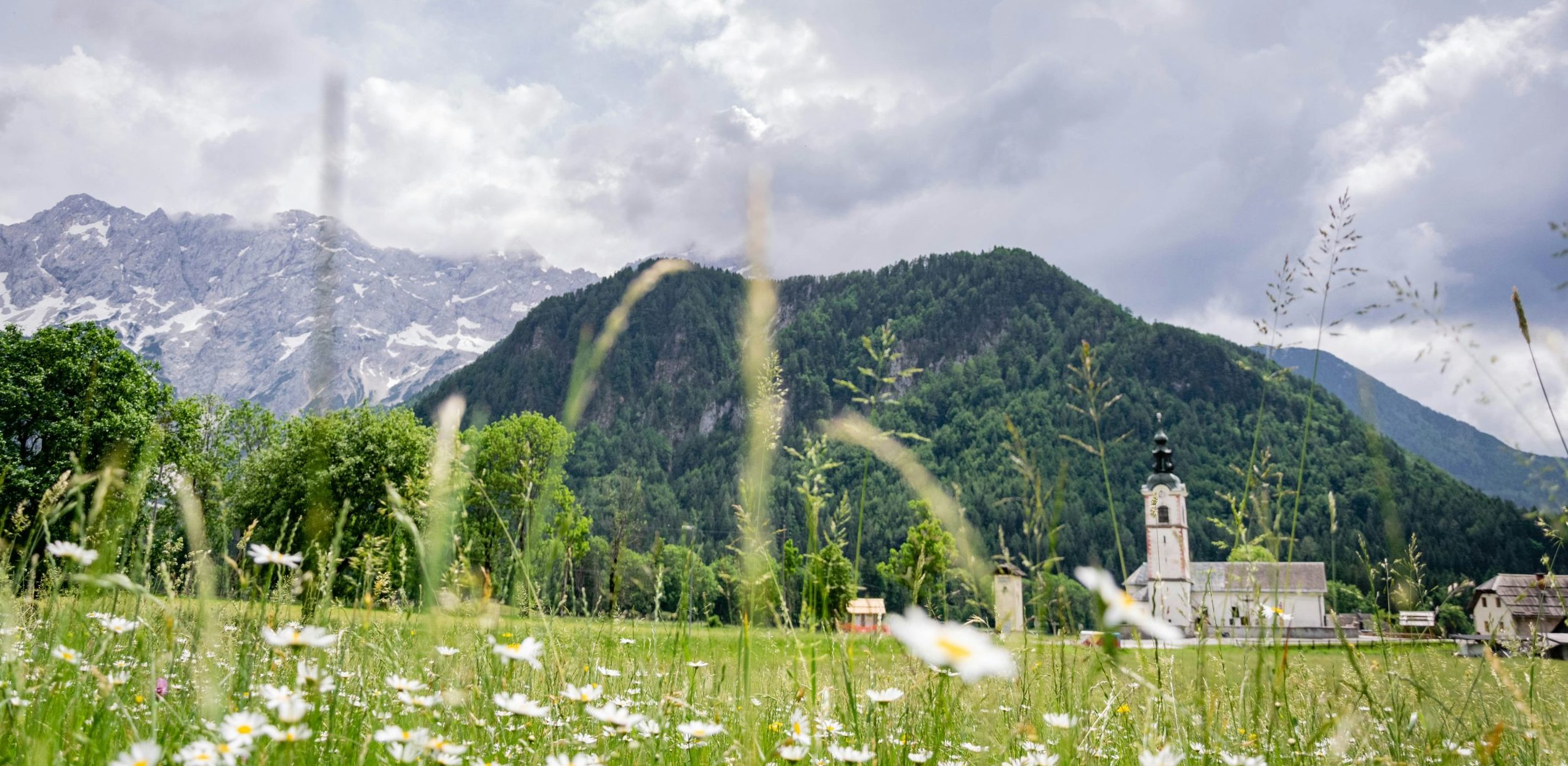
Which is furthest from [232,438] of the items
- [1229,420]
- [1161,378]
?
[1161,378]

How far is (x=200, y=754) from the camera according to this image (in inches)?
61.6

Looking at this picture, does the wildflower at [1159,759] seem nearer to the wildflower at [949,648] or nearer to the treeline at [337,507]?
the treeline at [337,507]

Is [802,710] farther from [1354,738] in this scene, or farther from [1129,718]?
[1354,738]

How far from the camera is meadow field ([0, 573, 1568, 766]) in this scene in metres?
1.79

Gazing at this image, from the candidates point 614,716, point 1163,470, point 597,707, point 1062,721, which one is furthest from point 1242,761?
point 1163,470

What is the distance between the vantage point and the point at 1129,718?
10.8 ft

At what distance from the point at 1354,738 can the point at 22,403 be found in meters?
31.3

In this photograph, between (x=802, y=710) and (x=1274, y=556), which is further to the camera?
(x=802, y=710)

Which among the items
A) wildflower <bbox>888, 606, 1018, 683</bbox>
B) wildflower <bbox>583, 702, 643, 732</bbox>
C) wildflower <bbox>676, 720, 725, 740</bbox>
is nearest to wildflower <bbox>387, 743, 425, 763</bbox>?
wildflower <bbox>583, 702, 643, 732</bbox>

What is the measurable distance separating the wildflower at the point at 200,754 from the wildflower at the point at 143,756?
0.05m

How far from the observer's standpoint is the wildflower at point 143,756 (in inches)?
52.4

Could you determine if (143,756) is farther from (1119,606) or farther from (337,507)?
(337,507)

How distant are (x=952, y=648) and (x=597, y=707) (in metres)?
1.77

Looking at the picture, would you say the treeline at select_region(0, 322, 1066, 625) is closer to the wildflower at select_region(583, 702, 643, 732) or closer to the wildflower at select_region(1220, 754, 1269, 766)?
the wildflower at select_region(583, 702, 643, 732)
